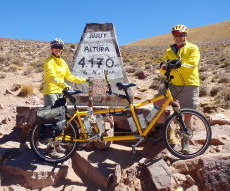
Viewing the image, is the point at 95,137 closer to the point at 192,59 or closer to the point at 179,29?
the point at 192,59

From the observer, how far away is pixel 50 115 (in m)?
4.87

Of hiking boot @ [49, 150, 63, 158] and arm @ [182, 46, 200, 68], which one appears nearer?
arm @ [182, 46, 200, 68]

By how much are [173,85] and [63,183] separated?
7.26 ft

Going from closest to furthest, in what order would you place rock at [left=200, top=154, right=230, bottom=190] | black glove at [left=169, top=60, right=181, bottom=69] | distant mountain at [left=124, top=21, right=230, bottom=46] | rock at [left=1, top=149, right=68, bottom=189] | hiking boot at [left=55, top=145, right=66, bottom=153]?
rock at [left=200, top=154, right=230, bottom=190]
black glove at [left=169, top=60, right=181, bottom=69]
rock at [left=1, top=149, right=68, bottom=189]
hiking boot at [left=55, top=145, right=66, bottom=153]
distant mountain at [left=124, top=21, right=230, bottom=46]

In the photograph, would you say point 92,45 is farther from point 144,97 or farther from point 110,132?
point 144,97

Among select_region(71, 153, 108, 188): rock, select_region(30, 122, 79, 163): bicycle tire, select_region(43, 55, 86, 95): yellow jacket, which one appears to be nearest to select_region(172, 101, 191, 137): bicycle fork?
select_region(71, 153, 108, 188): rock

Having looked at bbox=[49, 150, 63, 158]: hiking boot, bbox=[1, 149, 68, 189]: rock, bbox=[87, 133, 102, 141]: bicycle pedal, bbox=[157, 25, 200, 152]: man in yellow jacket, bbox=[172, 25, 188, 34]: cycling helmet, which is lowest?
bbox=[1, 149, 68, 189]: rock

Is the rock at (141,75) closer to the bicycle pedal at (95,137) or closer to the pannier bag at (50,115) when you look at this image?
the bicycle pedal at (95,137)

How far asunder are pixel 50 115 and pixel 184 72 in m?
2.10

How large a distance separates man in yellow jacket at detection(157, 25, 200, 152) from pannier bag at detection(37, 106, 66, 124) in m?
1.64

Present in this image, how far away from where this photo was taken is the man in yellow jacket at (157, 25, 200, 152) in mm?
4805

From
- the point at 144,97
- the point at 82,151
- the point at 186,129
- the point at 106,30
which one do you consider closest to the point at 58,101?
the point at 82,151

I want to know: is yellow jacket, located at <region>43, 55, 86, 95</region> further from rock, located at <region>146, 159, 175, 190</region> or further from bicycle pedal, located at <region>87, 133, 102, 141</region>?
rock, located at <region>146, 159, 175, 190</region>

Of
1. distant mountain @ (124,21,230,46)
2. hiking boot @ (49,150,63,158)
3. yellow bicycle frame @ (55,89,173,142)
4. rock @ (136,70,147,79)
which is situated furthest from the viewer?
distant mountain @ (124,21,230,46)
